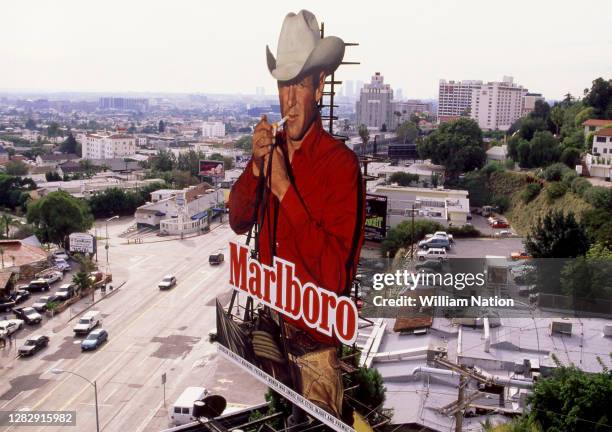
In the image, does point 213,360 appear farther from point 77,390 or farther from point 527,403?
point 527,403

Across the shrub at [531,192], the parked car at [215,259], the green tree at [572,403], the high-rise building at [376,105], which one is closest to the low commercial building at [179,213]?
the parked car at [215,259]

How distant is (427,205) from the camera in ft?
134

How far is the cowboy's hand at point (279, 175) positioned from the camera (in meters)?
12.0

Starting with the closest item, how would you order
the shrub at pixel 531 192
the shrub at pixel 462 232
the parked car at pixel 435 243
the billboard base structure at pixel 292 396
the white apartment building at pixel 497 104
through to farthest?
1. the billboard base structure at pixel 292 396
2. the parked car at pixel 435 243
3. the shrub at pixel 462 232
4. the shrub at pixel 531 192
5. the white apartment building at pixel 497 104

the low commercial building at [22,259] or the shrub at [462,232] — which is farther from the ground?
the shrub at [462,232]

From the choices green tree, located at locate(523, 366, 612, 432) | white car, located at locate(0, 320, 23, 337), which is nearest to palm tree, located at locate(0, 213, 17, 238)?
white car, located at locate(0, 320, 23, 337)

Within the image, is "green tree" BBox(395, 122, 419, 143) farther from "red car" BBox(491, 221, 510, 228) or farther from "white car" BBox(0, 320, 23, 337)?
"white car" BBox(0, 320, 23, 337)

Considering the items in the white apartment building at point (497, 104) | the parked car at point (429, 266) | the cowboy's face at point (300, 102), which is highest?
the white apartment building at point (497, 104)

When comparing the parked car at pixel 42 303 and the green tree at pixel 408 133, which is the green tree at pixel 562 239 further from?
the green tree at pixel 408 133

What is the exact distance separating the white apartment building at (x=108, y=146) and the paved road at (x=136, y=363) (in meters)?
70.6

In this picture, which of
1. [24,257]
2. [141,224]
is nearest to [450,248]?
[24,257]

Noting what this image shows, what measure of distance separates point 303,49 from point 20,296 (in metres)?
23.6

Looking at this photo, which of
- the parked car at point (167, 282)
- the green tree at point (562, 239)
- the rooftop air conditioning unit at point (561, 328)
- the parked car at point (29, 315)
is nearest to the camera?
the rooftop air conditioning unit at point (561, 328)

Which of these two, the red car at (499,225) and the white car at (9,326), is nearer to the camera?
the white car at (9,326)
